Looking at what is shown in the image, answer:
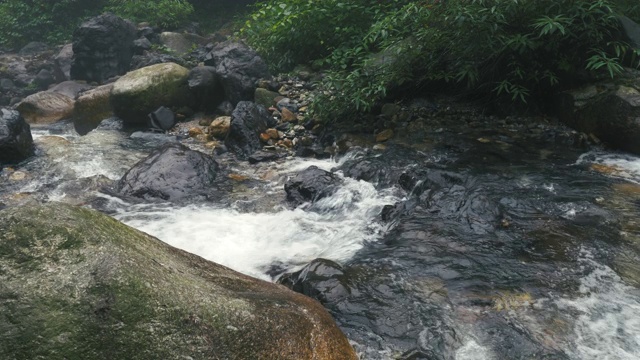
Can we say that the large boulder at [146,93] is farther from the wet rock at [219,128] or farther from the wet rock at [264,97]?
the wet rock at [264,97]

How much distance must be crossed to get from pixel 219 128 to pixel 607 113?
22.3 ft

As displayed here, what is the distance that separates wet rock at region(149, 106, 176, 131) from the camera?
1019 centimetres

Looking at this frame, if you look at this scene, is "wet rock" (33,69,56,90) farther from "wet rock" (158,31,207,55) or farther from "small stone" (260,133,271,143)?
"small stone" (260,133,271,143)

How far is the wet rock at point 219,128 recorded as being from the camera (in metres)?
9.47

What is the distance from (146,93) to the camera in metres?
10.4

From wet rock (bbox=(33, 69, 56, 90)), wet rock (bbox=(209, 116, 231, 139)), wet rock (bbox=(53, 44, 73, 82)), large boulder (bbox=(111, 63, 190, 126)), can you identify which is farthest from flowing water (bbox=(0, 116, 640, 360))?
wet rock (bbox=(33, 69, 56, 90))

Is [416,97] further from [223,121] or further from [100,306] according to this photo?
[100,306]

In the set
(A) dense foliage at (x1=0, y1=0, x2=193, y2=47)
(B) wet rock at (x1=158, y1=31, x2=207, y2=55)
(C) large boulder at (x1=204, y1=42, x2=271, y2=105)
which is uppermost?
(A) dense foliage at (x1=0, y1=0, x2=193, y2=47)

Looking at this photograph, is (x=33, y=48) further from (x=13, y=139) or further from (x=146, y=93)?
(x=13, y=139)

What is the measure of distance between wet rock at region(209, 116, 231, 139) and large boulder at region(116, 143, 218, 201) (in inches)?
69.6

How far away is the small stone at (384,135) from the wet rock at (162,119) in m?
4.80

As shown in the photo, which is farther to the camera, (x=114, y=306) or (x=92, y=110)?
(x=92, y=110)

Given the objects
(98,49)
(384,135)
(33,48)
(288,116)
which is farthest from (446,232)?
(33,48)

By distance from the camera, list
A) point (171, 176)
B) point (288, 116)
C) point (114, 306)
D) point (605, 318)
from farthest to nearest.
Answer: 1. point (288, 116)
2. point (171, 176)
3. point (605, 318)
4. point (114, 306)
